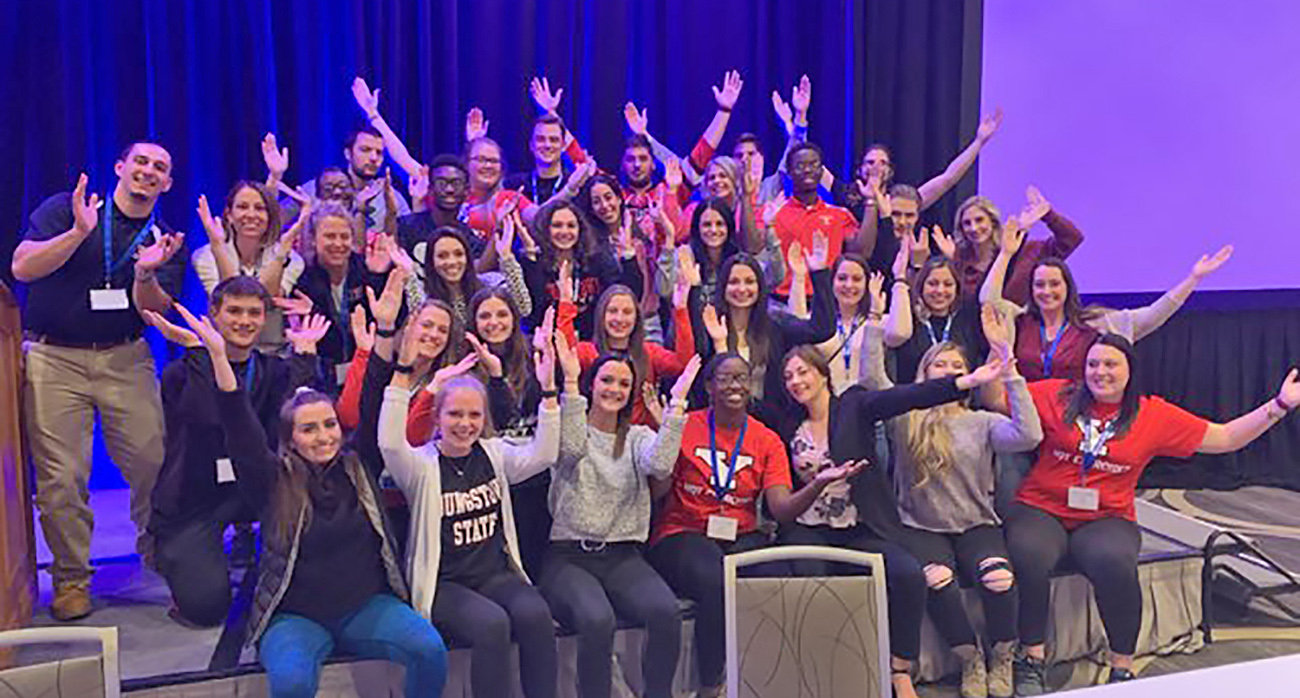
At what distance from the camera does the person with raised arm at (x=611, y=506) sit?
3426mm

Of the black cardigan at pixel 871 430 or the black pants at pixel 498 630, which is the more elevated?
the black cardigan at pixel 871 430

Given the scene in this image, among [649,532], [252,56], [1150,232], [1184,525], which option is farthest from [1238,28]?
[252,56]

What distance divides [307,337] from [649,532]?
48.2 inches

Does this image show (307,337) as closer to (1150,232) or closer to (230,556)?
(230,556)

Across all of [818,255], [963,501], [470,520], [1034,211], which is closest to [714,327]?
[818,255]

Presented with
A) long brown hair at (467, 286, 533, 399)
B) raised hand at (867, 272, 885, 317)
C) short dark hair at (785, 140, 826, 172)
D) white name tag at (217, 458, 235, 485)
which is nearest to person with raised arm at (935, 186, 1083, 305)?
raised hand at (867, 272, 885, 317)

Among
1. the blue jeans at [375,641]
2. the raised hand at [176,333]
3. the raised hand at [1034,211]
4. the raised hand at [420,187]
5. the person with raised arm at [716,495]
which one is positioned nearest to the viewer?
the blue jeans at [375,641]

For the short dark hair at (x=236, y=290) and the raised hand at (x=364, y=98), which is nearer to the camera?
the short dark hair at (x=236, y=290)

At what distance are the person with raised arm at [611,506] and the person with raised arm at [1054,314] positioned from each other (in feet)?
4.94

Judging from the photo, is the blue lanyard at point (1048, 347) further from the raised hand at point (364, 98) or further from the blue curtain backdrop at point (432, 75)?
the raised hand at point (364, 98)

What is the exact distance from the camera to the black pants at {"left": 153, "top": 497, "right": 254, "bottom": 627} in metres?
3.61

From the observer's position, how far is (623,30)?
6.20m

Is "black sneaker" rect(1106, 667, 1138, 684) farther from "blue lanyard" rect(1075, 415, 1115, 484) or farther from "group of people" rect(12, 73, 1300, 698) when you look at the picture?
"blue lanyard" rect(1075, 415, 1115, 484)

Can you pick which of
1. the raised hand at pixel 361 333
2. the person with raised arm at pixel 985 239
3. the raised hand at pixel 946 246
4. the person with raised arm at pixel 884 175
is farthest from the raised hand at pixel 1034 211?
the raised hand at pixel 361 333
